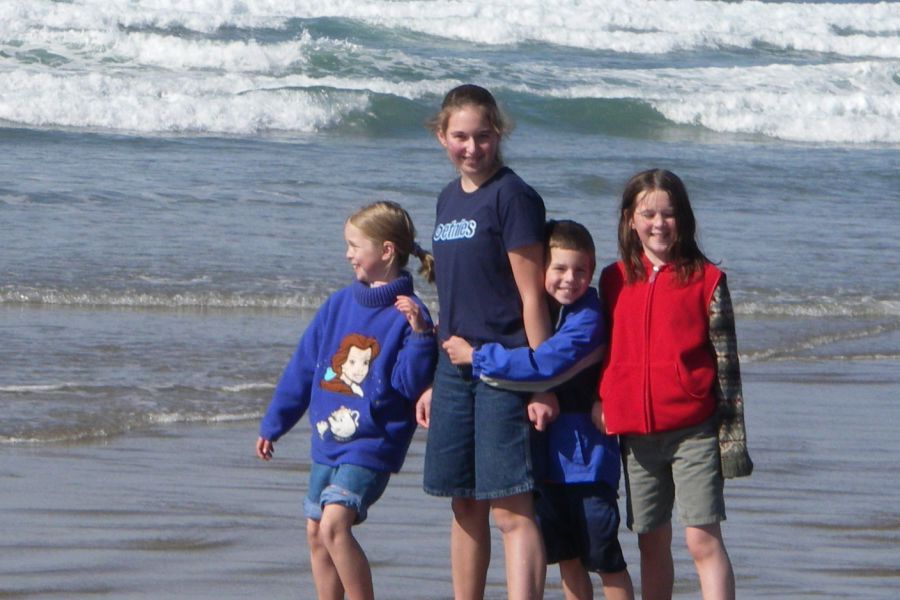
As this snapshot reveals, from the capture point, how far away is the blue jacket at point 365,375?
334 cm

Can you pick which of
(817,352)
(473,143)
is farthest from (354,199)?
(473,143)

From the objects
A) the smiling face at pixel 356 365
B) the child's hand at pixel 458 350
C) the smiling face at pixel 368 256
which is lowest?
the smiling face at pixel 356 365

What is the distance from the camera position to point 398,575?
377 centimetres

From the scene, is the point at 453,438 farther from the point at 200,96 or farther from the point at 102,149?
the point at 200,96

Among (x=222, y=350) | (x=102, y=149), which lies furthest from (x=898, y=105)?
(x=222, y=350)

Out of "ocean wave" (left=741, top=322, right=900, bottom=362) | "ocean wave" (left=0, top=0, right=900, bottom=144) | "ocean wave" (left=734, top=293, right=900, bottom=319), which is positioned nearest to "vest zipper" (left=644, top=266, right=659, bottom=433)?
"ocean wave" (left=741, top=322, right=900, bottom=362)

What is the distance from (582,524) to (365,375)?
653mm

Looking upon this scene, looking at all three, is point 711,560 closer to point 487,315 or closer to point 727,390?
point 727,390

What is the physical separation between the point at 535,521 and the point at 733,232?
8.00 metres

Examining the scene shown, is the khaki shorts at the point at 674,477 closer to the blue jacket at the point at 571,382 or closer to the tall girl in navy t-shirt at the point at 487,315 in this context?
the blue jacket at the point at 571,382

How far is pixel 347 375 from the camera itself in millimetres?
3354

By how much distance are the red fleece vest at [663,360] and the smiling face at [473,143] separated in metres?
0.48

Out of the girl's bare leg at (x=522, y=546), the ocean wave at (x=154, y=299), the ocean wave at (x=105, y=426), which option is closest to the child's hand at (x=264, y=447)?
the girl's bare leg at (x=522, y=546)

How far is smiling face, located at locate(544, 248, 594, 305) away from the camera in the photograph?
316 centimetres
